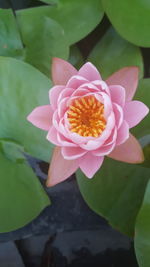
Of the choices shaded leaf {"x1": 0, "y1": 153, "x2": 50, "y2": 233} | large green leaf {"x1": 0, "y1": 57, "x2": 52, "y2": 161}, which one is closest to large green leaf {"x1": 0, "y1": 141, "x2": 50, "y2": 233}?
shaded leaf {"x1": 0, "y1": 153, "x2": 50, "y2": 233}

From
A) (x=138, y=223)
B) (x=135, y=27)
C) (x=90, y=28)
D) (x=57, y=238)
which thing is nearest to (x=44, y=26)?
(x=90, y=28)

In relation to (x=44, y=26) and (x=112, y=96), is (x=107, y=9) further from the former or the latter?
(x=112, y=96)

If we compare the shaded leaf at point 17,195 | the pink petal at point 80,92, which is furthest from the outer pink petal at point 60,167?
the shaded leaf at point 17,195

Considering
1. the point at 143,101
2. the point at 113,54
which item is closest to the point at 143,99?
the point at 143,101

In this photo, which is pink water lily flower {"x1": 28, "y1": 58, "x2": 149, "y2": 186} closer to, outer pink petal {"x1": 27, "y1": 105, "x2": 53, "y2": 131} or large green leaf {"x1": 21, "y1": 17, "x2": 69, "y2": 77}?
outer pink petal {"x1": 27, "y1": 105, "x2": 53, "y2": 131}

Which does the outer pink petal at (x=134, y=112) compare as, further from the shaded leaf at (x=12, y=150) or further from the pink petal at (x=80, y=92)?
the shaded leaf at (x=12, y=150)

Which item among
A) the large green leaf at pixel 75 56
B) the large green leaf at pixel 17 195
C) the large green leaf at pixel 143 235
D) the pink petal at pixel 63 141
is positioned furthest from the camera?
the large green leaf at pixel 75 56
